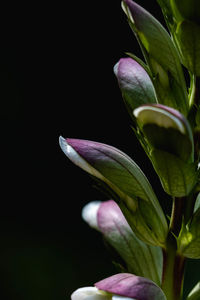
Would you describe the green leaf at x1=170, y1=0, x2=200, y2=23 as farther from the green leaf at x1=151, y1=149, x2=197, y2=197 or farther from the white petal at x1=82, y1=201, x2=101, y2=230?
the white petal at x1=82, y1=201, x2=101, y2=230

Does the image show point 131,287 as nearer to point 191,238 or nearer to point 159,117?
point 191,238

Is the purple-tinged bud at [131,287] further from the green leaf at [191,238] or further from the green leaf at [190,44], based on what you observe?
the green leaf at [190,44]

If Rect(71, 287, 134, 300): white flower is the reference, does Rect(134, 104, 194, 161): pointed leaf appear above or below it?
above

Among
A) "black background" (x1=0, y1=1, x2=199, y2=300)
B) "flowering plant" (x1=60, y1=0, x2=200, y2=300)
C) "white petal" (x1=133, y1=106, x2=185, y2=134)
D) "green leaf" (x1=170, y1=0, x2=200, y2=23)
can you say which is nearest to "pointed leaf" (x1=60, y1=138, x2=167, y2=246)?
"flowering plant" (x1=60, y1=0, x2=200, y2=300)

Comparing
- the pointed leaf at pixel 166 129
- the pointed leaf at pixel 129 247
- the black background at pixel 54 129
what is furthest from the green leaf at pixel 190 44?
the black background at pixel 54 129

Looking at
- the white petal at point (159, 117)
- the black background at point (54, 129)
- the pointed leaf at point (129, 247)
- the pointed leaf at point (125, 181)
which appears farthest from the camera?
the black background at point (54, 129)

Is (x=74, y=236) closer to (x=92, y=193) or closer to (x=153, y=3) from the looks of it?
(x=92, y=193)
